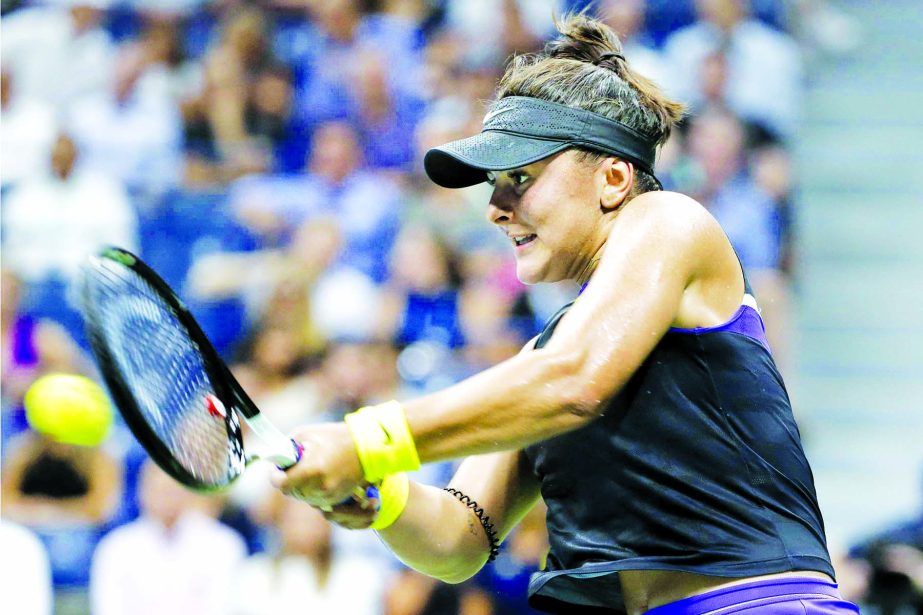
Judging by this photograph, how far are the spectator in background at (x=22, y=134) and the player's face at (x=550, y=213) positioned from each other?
6.01 m

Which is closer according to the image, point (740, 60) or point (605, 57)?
point (605, 57)

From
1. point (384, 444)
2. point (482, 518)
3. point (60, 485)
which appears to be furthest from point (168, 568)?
point (384, 444)

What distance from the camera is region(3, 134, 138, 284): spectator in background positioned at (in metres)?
7.83

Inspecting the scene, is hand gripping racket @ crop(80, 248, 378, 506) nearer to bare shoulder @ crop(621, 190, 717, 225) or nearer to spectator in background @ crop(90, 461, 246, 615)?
bare shoulder @ crop(621, 190, 717, 225)

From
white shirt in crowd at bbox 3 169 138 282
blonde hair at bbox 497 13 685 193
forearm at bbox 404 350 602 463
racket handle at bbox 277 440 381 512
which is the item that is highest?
blonde hair at bbox 497 13 685 193

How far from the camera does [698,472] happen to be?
2.78 meters

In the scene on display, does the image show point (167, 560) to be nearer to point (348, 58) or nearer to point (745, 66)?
point (348, 58)


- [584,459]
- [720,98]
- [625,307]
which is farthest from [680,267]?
[720,98]

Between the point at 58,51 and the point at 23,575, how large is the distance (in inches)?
168

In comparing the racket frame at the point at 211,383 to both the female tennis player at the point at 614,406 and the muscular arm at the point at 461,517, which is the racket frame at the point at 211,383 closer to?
the female tennis player at the point at 614,406

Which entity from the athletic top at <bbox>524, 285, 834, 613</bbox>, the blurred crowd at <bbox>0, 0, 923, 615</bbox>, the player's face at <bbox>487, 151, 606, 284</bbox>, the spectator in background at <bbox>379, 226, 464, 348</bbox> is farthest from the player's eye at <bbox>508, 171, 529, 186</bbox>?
the spectator in background at <bbox>379, 226, 464, 348</bbox>

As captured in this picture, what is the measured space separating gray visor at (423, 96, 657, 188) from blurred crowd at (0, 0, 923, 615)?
11.6 feet

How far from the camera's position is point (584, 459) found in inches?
115

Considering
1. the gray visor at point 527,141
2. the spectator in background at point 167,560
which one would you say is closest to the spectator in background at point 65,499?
the spectator in background at point 167,560
